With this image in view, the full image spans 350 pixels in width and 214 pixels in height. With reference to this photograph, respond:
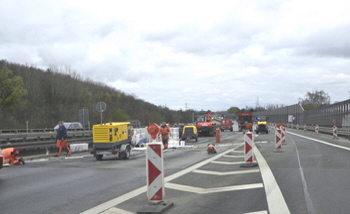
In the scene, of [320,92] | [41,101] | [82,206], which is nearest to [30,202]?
[82,206]

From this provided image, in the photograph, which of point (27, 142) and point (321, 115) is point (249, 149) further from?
point (321, 115)

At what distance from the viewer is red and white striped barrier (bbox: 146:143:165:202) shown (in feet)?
21.4

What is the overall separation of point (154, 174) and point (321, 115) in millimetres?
48303

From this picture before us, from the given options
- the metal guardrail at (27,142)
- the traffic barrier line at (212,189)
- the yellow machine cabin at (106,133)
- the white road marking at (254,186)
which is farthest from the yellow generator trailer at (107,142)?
the traffic barrier line at (212,189)

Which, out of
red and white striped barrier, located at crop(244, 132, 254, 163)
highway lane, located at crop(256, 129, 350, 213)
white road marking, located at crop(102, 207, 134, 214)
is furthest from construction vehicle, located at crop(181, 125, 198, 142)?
white road marking, located at crop(102, 207, 134, 214)

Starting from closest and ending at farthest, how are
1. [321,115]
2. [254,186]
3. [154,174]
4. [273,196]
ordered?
[154,174] < [273,196] < [254,186] < [321,115]

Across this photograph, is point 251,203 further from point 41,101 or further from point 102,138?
point 41,101

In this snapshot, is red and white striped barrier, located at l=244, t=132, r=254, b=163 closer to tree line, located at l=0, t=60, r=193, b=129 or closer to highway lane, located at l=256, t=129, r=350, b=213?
highway lane, located at l=256, t=129, r=350, b=213

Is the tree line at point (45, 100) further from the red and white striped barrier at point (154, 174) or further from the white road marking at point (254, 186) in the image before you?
the red and white striped barrier at point (154, 174)

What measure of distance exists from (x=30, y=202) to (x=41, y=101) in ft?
182

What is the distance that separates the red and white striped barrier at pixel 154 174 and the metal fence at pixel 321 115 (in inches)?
1199

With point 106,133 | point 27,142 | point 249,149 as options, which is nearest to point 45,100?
point 27,142

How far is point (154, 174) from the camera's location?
6.51m

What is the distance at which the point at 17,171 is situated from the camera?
1291 centimetres
